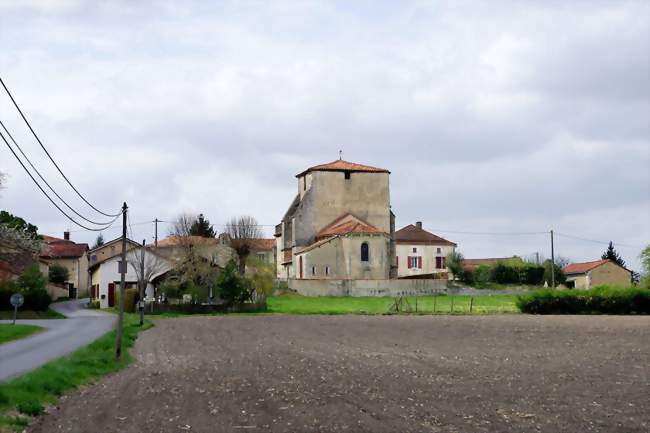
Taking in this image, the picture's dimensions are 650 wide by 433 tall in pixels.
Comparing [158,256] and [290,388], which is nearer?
[290,388]

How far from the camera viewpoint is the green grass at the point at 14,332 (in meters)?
44.3

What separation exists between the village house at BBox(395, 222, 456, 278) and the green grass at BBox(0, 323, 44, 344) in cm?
7526

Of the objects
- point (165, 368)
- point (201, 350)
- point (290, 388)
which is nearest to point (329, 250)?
point (201, 350)

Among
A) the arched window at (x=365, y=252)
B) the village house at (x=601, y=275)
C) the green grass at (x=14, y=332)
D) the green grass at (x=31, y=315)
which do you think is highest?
the arched window at (x=365, y=252)

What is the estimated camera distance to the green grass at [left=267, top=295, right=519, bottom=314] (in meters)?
71.0

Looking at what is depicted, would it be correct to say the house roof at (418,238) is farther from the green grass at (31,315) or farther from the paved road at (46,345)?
the paved road at (46,345)

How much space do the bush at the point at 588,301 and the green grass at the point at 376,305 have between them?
2.02 metres

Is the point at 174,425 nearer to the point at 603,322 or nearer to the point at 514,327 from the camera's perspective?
the point at 514,327

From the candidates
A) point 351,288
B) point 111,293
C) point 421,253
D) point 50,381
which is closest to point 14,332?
point 50,381

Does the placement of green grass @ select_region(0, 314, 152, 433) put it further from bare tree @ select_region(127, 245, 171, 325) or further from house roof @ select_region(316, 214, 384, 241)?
house roof @ select_region(316, 214, 384, 241)

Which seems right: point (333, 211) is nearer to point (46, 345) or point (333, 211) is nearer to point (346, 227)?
point (346, 227)

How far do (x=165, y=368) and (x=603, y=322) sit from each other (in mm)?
36365

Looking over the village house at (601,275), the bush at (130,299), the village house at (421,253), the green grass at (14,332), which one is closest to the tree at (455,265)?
the village house at (421,253)

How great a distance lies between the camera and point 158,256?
286 feet
